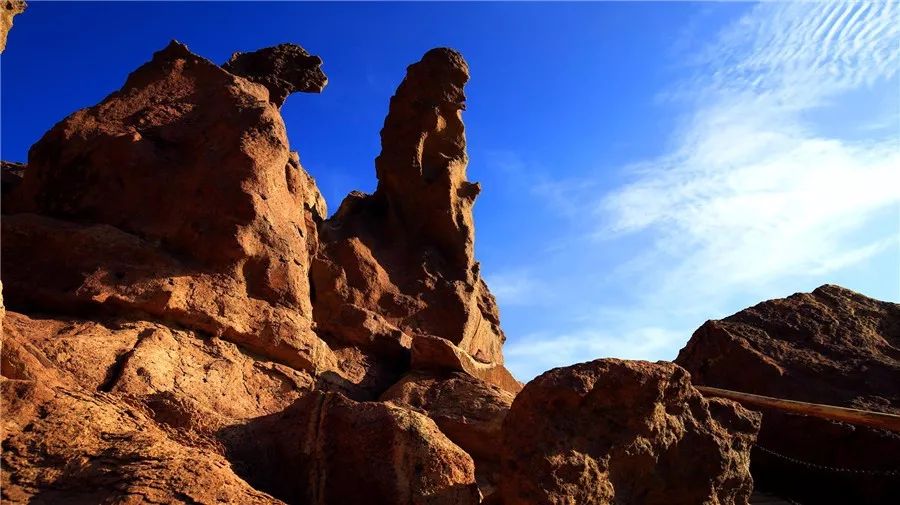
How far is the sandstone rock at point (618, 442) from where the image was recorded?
515 centimetres

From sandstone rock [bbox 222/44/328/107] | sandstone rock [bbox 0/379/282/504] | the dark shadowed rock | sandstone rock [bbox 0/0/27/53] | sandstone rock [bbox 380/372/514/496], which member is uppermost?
sandstone rock [bbox 222/44/328/107]

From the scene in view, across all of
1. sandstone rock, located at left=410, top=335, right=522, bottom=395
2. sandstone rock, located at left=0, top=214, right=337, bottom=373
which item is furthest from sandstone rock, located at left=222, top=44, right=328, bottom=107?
sandstone rock, located at left=410, top=335, right=522, bottom=395

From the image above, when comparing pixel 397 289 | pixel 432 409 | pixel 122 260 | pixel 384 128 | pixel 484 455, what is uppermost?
pixel 384 128

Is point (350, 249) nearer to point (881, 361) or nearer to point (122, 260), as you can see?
point (122, 260)

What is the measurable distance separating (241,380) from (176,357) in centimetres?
70

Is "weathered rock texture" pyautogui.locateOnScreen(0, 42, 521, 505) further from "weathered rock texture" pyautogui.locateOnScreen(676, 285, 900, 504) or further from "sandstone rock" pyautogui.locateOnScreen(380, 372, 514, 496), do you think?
"weathered rock texture" pyautogui.locateOnScreen(676, 285, 900, 504)

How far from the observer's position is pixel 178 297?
7715 mm

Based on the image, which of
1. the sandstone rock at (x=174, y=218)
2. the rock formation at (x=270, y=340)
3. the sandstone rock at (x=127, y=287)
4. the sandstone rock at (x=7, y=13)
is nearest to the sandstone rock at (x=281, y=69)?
the rock formation at (x=270, y=340)

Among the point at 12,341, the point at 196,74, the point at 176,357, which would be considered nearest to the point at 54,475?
the point at 12,341

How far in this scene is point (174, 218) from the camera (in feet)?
28.4

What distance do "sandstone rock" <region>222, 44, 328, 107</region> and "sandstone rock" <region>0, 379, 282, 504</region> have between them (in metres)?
8.03

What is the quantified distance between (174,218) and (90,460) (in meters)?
4.82

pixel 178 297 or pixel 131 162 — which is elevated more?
pixel 131 162

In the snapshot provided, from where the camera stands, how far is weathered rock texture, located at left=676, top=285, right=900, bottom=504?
8.88 metres
